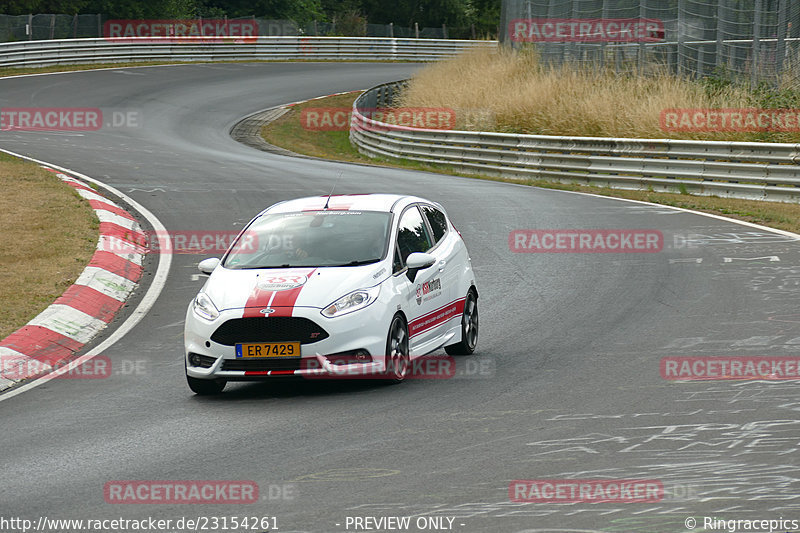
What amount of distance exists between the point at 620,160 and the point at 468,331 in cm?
1525

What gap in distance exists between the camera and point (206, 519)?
20.2ft

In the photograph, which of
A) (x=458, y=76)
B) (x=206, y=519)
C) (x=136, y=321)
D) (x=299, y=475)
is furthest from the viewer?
(x=458, y=76)

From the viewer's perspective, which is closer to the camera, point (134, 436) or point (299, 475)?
point (299, 475)

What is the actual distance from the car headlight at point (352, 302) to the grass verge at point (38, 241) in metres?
4.08

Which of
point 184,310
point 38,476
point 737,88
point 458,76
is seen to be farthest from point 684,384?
point 458,76

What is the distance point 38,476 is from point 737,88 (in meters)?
24.5

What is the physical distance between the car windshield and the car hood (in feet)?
0.64

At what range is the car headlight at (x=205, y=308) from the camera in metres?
9.49

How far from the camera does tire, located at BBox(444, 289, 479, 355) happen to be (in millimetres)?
11117

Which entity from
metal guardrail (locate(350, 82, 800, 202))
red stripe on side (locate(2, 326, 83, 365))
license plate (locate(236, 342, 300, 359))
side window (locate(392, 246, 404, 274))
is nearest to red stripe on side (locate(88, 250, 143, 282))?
red stripe on side (locate(2, 326, 83, 365))

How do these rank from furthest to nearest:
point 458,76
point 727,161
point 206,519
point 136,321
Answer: point 458,76 < point 727,161 < point 136,321 < point 206,519

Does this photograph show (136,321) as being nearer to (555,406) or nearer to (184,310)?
(184,310)

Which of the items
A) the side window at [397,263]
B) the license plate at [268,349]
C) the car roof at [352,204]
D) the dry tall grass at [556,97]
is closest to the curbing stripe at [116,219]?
the car roof at [352,204]

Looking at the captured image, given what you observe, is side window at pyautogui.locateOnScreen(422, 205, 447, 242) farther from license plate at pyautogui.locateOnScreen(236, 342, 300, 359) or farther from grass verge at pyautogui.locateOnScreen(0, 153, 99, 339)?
grass verge at pyautogui.locateOnScreen(0, 153, 99, 339)
